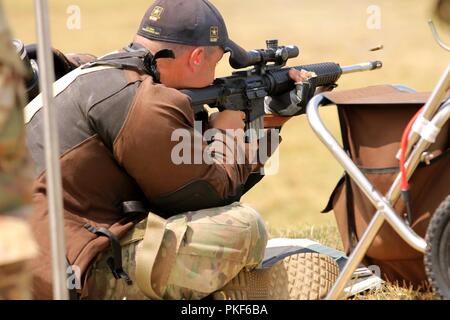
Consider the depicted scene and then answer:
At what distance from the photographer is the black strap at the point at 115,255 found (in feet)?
13.6

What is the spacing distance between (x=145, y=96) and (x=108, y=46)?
17.0 metres

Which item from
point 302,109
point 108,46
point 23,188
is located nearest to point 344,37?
point 108,46

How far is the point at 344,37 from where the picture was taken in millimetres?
21688

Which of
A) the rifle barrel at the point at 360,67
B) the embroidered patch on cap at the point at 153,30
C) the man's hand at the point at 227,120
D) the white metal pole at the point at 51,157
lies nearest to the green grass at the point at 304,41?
the rifle barrel at the point at 360,67

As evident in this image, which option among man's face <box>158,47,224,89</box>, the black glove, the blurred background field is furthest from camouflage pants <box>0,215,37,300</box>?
the blurred background field

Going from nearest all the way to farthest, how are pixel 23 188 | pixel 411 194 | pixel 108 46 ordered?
pixel 23 188 < pixel 411 194 < pixel 108 46

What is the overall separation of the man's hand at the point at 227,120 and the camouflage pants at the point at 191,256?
504 mm

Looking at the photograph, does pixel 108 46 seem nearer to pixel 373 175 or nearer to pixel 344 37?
pixel 344 37

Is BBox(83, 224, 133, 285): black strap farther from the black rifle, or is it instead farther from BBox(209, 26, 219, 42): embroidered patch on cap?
BBox(209, 26, 219, 42): embroidered patch on cap

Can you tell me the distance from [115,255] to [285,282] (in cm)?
75

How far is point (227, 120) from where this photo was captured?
184 inches

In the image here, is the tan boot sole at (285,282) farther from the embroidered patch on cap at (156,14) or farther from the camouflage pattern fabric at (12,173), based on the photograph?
the camouflage pattern fabric at (12,173)

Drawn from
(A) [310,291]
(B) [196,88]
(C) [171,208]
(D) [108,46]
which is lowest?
(D) [108,46]

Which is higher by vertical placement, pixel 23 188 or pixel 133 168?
pixel 23 188
